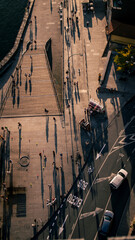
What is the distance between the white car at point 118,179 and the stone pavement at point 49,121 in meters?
7.71

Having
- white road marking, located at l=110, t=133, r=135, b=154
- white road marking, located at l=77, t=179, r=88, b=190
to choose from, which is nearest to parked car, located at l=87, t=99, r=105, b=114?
white road marking, located at l=110, t=133, r=135, b=154

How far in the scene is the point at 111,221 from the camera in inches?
1606

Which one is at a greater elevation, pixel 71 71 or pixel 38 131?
pixel 71 71

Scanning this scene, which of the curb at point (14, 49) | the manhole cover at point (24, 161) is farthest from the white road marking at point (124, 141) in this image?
the curb at point (14, 49)

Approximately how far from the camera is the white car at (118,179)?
43719 mm

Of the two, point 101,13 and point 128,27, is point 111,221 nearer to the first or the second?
point 128,27

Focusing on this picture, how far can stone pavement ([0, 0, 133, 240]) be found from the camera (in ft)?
146

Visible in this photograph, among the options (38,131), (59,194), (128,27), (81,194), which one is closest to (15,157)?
(38,131)

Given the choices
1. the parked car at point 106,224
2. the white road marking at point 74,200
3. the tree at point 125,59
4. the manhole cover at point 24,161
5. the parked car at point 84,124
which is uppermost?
the tree at point 125,59

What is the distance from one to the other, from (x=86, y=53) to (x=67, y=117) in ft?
67.4

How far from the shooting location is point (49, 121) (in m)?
53.2

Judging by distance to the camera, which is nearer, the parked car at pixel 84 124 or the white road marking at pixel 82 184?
the white road marking at pixel 82 184

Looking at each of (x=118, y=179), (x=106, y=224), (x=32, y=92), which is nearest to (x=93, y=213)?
(x=106, y=224)

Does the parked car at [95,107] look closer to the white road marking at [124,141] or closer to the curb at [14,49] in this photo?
the white road marking at [124,141]
